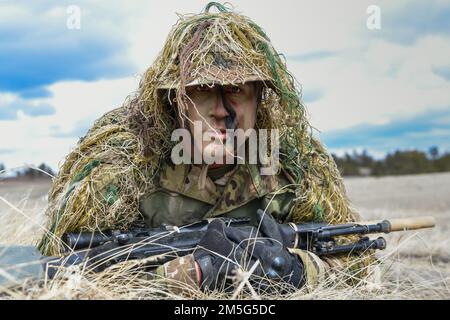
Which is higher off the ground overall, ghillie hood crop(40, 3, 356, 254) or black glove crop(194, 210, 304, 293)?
ghillie hood crop(40, 3, 356, 254)

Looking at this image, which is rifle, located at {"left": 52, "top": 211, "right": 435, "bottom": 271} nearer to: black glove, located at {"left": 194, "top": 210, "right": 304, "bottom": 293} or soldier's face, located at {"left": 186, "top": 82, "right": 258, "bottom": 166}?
black glove, located at {"left": 194, "top": 210, "right": 304, "bottom": 293}

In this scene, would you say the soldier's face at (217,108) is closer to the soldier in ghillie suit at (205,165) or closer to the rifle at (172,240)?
the soldier in ghillie suit at (205,165)

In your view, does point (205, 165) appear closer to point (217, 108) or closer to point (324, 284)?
point (217, 108)

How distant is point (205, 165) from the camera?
3826mm

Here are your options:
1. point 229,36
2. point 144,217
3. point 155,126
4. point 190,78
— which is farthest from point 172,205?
point 229,36

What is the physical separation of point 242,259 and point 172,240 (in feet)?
1.41

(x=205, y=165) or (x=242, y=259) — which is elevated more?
(x=205, y=165)

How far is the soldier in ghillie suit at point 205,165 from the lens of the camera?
140 inches

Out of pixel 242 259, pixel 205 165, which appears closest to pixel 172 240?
pixel 242 259

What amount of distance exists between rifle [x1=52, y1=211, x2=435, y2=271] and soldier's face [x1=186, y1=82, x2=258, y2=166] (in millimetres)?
514

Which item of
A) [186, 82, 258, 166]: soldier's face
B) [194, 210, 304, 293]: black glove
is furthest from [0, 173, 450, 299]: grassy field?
[186, 82, 258, 166]: soldier's face

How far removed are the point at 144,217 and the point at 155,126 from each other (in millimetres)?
576

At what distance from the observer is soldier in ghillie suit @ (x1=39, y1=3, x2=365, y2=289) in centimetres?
355
